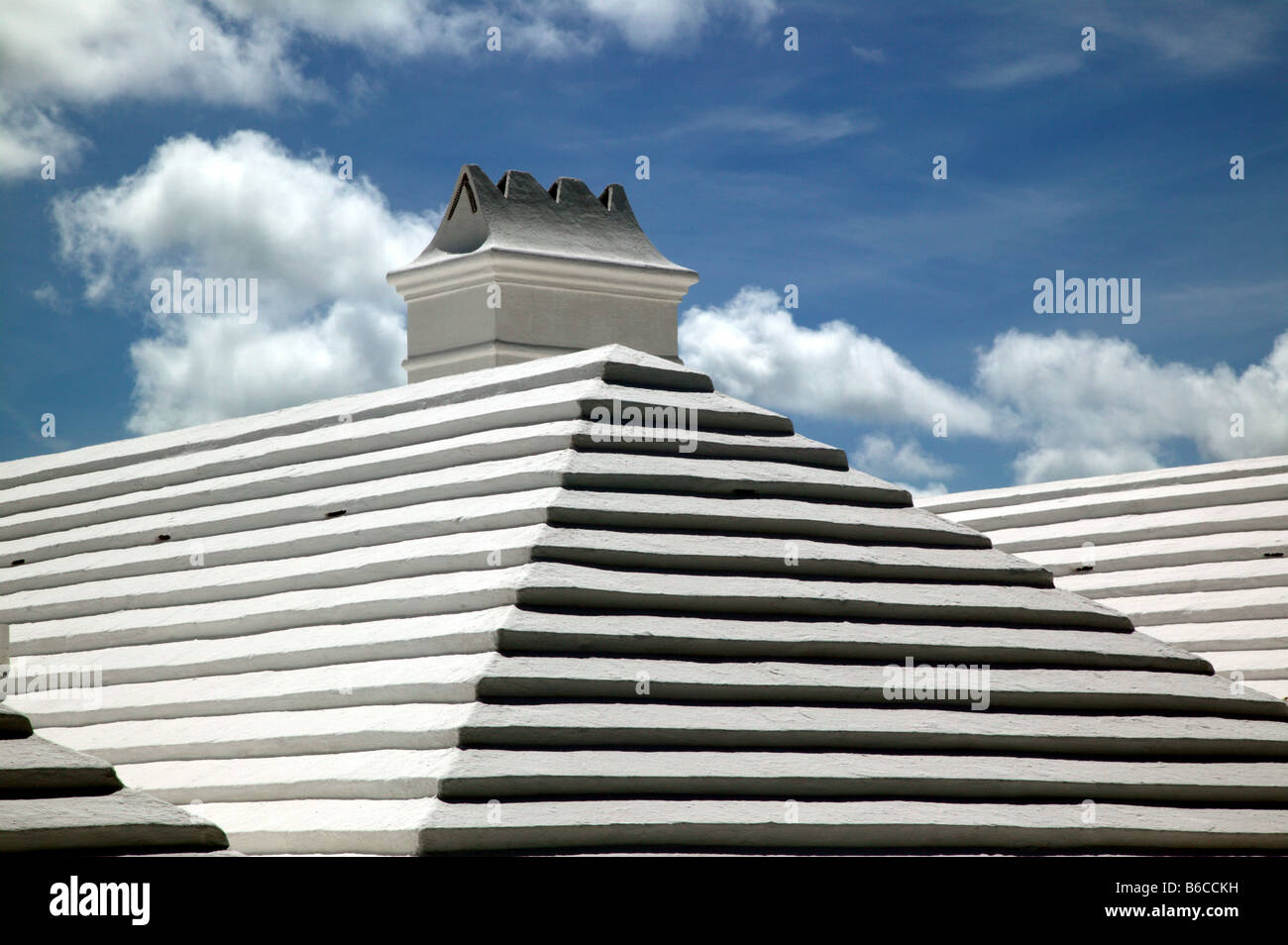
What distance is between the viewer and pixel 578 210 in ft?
50.8

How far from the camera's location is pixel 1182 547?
13297 mm

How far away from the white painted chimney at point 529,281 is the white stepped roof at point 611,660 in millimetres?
3382

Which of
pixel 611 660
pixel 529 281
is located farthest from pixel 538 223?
pixel 611 660

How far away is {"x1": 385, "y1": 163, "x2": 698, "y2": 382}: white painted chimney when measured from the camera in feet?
47.9

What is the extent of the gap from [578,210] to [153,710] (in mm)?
7614

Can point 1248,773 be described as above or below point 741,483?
below

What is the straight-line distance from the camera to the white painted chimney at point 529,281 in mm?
14602

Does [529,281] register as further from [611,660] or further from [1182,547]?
[611,660]

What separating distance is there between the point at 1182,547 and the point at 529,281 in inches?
240

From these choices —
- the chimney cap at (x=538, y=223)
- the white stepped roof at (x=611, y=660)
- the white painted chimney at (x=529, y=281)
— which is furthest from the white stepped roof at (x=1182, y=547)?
the chimney cap at (x=538, y=223)
